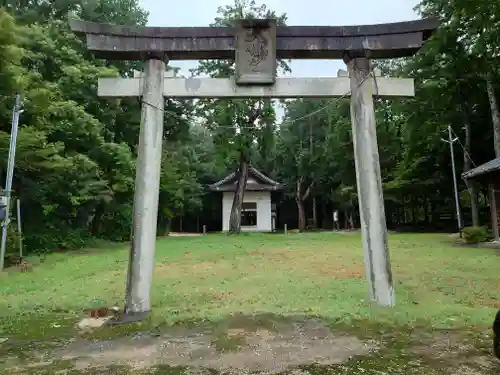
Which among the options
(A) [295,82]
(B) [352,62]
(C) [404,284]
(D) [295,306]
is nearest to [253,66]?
(A) [295,82]

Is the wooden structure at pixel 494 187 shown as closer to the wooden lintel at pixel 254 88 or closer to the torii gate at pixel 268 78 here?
the wooden lintel at pixel 254 88

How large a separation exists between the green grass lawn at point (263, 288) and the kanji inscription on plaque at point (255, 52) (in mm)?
3841

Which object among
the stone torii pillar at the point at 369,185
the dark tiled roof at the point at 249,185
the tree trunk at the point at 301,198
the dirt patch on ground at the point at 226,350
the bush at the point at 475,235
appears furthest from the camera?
the tree trunk at the point at 301,198

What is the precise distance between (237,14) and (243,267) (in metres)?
20.1

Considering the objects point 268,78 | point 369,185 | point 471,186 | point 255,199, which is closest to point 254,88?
point 268,78

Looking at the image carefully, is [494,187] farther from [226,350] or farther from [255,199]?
[255,199]

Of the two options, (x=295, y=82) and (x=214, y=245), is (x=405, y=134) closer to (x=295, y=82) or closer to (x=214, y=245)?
(x=214, y=245)

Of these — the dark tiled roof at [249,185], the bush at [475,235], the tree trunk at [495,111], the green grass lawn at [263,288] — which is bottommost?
the green grass lawn at [263,288]

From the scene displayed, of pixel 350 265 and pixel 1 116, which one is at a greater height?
pixel 1 116

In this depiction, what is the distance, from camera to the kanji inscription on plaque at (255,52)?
22.5ft

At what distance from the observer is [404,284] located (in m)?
8.93

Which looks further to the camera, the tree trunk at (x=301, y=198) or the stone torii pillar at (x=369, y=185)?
the tree trunk at (x=301, y=198)

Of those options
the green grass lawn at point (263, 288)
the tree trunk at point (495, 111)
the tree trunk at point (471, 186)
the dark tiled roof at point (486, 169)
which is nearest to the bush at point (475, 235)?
the dark tiled roof at point (486, 169)

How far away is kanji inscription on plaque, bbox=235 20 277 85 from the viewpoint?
270 inches
